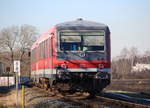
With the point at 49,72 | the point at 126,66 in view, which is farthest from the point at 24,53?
the point at 49,72

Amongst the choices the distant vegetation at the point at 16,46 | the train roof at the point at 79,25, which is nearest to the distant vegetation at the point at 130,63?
the distant vegetation at the point at 16,46

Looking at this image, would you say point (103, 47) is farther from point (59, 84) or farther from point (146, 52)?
point (146, 52)

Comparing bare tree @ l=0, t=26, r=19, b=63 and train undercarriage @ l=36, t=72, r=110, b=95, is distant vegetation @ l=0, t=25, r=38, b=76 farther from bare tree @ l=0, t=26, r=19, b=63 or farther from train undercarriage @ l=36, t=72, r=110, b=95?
train undercarriage @ l=36, t=72, r=110, b=95

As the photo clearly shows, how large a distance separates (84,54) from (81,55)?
0.16 m

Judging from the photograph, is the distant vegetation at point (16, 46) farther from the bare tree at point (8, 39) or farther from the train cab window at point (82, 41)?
the train cab window at point (82, 41)

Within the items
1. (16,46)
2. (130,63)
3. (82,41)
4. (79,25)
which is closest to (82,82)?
(82,41)

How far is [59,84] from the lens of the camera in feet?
57.5

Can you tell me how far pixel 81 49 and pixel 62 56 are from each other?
1053 millimetres

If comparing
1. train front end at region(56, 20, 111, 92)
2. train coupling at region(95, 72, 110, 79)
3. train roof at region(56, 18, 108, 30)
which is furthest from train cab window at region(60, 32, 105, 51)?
train coupling at region(95, 72, 110, 79)

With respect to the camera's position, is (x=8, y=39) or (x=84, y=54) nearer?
(x=84, y=54)

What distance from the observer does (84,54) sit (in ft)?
56.1

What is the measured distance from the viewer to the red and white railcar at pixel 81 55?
16.9 m

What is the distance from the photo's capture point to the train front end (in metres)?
16.9

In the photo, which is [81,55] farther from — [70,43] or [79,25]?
[79,25]
